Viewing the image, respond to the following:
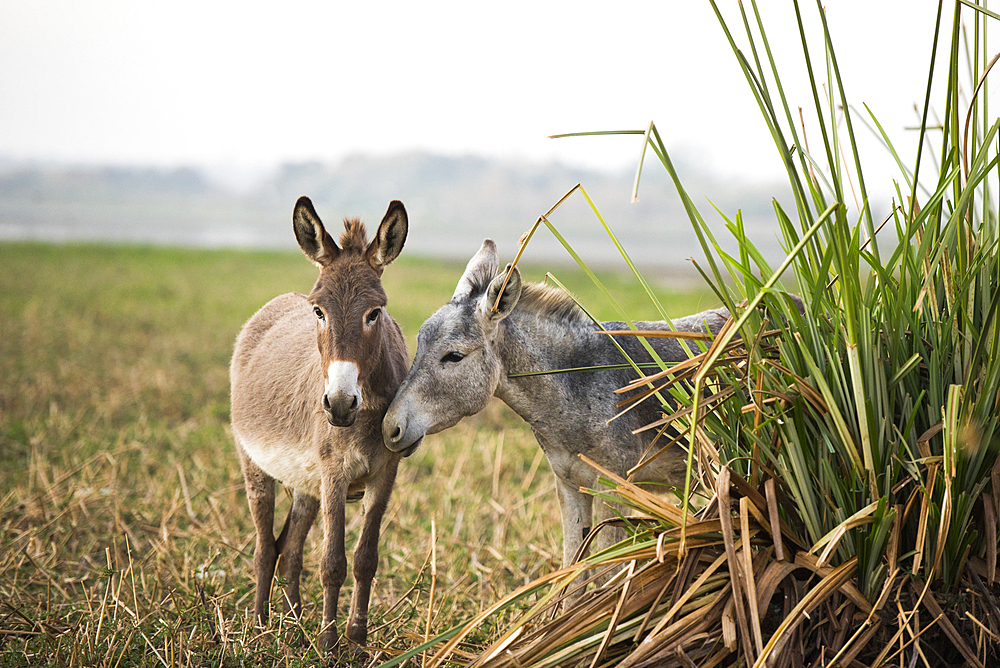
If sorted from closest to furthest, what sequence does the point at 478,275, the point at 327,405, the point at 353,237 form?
1. the point at 327,405
2. the point at 353,237
3. the point at 478,275

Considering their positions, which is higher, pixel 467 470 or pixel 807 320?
pixel 807 320

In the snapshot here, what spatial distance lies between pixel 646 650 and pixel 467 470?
4891 millimetres

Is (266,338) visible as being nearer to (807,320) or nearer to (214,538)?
(214,538)

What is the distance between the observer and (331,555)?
10.6 ft

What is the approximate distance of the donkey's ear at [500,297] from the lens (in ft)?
10.9

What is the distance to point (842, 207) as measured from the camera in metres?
2.02

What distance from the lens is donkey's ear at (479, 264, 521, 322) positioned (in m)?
3.32

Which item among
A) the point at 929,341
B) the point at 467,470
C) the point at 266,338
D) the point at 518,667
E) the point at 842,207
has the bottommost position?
the point at 467,470

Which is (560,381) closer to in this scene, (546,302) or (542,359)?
(542,359)

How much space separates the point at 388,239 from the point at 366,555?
1.44 meters

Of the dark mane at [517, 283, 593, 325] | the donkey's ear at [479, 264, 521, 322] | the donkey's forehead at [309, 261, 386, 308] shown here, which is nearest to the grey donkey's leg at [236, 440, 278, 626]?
the donkey's forehead at [309, 261, 386, 308]

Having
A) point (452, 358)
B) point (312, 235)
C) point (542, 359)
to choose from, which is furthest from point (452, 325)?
point (312, 235)

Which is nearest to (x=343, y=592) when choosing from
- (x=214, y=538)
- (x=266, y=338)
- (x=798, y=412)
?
(x=214, y=538)

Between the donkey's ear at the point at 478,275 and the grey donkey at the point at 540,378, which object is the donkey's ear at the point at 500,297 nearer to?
the grey donkey at the point at 540,378
